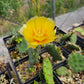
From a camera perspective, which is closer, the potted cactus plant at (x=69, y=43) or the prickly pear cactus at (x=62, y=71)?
the prickly pear cactus at (x=62, y=71)

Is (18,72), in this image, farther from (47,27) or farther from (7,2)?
(7,2)

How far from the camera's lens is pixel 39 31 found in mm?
505

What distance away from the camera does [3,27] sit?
182cm

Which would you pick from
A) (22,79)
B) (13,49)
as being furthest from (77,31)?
(22,79)

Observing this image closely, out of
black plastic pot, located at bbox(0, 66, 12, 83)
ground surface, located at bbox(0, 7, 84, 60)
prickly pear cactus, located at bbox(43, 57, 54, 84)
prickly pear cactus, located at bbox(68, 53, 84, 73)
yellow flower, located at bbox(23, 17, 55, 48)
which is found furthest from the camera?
ground surface, located at bbox(0, 7, 84, 60)

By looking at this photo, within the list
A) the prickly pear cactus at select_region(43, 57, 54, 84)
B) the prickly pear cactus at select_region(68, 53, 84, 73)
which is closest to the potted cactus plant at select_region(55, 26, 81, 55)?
the prickly pear cactus at select_region(68, 53, 84, 73)

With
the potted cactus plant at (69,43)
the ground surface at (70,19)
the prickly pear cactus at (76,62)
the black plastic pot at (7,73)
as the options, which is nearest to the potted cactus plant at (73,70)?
the prickly pear cactus at (76,62)

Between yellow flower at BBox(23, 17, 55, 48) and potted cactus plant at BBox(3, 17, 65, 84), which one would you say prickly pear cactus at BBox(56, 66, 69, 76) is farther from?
yellow flower at BBox(23, 17, 55, 48)

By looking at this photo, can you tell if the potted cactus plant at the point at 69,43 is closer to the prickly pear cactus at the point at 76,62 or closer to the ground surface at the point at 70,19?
the prickly pear cactus at the point at 76,62

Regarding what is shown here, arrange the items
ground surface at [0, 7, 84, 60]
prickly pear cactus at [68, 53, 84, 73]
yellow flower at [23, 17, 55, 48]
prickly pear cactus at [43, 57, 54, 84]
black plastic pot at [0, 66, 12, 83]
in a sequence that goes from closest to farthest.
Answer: yellow flower at [23, 17, 55, 48] → prickly pear cactus at [43, 57, 54, 84] → prickly pear cactus at [68, 53, 84, 73] → black plastic pot at [0, 66, 12, 83] → ground surface at [0, 7, 84, 60]

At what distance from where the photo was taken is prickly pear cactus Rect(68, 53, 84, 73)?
895mm

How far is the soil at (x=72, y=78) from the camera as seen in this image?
2.98 feet

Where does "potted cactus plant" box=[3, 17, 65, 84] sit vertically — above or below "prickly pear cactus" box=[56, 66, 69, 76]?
above

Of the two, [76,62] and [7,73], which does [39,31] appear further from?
[7,73]
